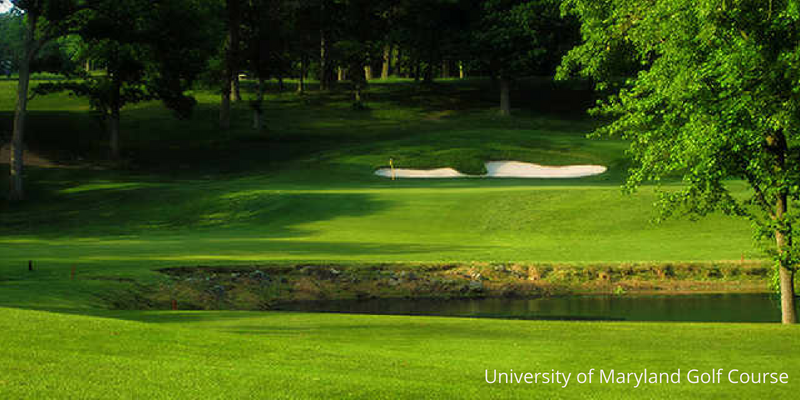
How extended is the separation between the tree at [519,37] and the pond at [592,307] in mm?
51803

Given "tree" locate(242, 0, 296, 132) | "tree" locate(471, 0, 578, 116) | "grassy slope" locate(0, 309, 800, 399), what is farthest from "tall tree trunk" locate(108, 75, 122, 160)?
"grassy slope" locate(0, 309, 800, 399)

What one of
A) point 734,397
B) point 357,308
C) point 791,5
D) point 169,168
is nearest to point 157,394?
point 734,397

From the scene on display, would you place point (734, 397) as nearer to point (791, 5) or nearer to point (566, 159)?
point (791, 5)

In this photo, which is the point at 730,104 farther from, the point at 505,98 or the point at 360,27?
the point at 360,27

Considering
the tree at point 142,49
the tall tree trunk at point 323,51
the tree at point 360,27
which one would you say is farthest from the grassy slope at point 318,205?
the tall tree trunk at point 323,51

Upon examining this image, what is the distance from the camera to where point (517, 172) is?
5566 cm

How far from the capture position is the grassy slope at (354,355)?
9.59m

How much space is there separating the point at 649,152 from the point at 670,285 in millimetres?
8658

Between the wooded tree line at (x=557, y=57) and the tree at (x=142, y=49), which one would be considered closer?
the wooded tree line at (x=557, y=57)

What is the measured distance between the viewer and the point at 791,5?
15734 mm

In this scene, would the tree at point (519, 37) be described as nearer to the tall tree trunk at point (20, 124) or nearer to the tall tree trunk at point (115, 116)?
the tall tree trunk at point (115, 116)

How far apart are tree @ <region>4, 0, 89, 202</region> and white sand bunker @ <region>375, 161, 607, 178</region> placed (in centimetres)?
1982

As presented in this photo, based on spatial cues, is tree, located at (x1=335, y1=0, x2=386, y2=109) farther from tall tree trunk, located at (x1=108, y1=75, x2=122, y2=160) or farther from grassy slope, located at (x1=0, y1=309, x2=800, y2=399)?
grassy slope, located at (x1=0, y1=309, x2=800, y2=399)

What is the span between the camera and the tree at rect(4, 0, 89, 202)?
49281 millimetres
